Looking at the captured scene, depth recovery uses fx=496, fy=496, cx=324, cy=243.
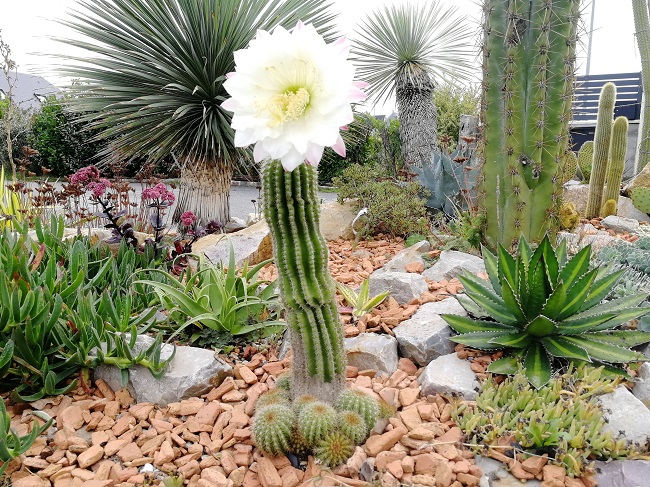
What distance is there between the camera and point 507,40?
3.26 meters

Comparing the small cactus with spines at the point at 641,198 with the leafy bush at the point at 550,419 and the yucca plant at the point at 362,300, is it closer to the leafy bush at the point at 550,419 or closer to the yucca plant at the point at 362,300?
the yucca plant at the point at 362,300

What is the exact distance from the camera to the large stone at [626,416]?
1.73 m

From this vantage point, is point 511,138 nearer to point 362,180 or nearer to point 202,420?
point 362,180

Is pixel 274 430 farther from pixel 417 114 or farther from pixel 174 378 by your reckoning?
Result: pixel 417 114

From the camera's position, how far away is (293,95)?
141 cm

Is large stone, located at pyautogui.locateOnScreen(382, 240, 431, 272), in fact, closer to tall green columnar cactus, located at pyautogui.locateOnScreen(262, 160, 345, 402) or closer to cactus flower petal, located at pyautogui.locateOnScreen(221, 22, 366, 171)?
tall green columnar cactus, located at pyautogui.locateOnScreen(262, 160, 345, 402)

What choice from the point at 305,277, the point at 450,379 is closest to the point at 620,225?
the point at 450,379

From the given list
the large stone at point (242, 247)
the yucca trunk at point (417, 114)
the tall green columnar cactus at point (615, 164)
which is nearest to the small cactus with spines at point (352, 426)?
the large stone at point (242, 247)

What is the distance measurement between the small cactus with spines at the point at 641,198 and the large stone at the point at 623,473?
557cm

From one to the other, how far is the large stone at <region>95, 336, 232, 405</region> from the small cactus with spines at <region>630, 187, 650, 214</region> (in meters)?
6.05

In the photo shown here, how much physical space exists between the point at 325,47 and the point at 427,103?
28.2 feet

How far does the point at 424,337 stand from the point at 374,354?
252mm

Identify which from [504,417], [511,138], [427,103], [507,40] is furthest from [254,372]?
[427,103]

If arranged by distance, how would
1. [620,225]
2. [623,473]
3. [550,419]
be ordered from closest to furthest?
[623,473] → [550,419] → [620,225]
